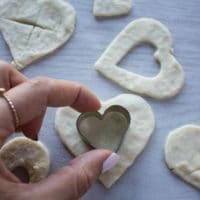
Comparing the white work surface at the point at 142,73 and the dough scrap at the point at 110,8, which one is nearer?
the white work surface at the point at 142,73

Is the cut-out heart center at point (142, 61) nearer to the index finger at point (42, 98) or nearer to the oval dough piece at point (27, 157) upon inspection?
the index finger at point (42, 98)

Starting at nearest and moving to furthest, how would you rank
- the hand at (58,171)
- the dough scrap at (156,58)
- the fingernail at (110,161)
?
the hand at (58,171)
the fingernail at (110,161)
the dough scrap at (156,58)

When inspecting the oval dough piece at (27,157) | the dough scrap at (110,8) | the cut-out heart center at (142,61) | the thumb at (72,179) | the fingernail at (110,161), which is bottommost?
the oval dough piece at (27,157)

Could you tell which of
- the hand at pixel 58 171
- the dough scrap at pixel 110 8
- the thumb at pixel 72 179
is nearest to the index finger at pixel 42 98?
the hand at pixel 58 171

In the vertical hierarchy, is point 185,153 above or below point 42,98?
below

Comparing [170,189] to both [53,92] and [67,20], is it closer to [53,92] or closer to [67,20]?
[53,92]

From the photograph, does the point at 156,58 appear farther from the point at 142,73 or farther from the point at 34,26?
the point at 34,26

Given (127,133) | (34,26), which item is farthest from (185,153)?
(34,26)

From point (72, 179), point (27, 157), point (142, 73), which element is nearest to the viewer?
point (72, 179)
